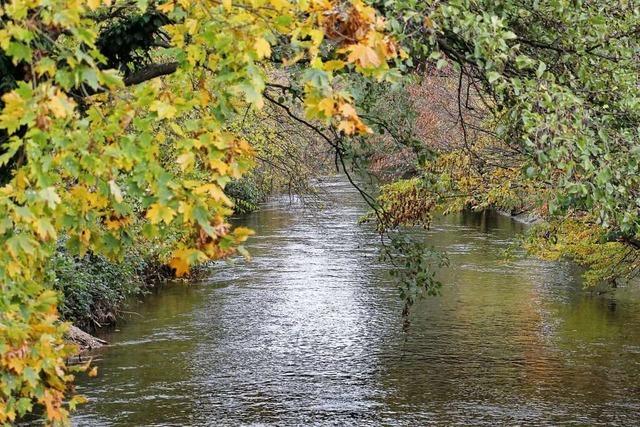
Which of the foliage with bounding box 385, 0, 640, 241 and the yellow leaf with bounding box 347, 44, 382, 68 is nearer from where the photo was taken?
the yellow leaf with bounding box 347, 44, 382, 68

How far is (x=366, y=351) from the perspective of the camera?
17.4 meters

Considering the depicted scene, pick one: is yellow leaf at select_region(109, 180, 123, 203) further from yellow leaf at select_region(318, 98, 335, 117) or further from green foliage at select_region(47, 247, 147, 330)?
green foliage at select_region(47, 247, 147, 330)

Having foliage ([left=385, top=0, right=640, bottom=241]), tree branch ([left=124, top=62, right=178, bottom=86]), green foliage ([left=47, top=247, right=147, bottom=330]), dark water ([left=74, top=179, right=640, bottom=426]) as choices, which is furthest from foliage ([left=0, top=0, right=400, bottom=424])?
green foliage ([left=47, top=247, right=147, bottom=330])

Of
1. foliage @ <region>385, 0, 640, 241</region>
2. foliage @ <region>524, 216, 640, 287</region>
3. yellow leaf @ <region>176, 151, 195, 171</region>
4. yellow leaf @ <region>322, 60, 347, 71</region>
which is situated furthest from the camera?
foliage @ <region>524, 216, 640, 287</region>

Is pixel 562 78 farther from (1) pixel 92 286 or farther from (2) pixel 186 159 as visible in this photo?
(1) pixel 92 286

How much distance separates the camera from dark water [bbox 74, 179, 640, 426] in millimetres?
13836

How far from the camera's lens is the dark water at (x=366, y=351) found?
13836 millimetres

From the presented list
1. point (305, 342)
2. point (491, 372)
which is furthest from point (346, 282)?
point (491, 372)

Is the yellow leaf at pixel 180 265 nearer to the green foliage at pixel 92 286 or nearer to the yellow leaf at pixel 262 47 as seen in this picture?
the yellow leaf at pixel 262 47

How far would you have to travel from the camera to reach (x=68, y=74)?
3852 millimetres

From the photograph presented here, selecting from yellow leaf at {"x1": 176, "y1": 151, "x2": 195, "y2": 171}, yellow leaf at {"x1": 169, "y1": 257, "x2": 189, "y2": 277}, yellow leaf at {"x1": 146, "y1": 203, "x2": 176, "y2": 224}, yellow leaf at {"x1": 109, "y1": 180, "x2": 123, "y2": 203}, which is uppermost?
yellow leaf at {"x1": 176, "y1": 151, "x2": 195, "y2": 171}

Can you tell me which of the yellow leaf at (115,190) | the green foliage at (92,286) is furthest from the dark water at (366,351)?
the yellow leaf at (115,190)

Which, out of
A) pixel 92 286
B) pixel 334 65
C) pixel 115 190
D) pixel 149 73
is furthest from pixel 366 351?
pixel 115 190

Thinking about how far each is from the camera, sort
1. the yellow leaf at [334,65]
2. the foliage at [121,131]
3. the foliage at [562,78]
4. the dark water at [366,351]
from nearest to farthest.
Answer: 1. the foliage at [121,131]
2. the yellow leaf at [334,65]
3. the foliage at [562,78]
4. the dark water at [366,351]
